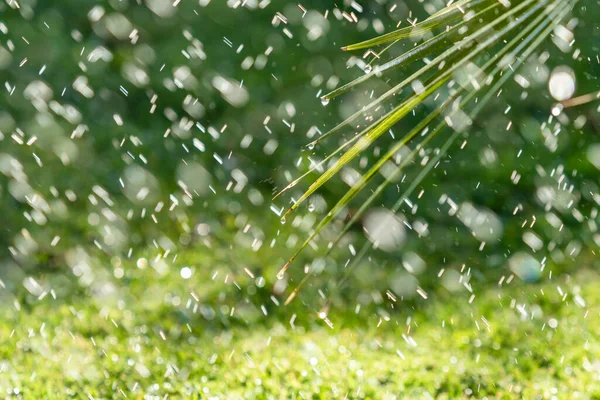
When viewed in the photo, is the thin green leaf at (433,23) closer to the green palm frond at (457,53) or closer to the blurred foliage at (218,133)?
the green palm frond at (457,53)

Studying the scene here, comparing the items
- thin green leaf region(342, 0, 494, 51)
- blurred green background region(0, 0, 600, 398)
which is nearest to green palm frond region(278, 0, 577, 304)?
thin green leaf region(342, 0, 494, 51)

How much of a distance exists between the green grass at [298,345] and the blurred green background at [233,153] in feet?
0.78

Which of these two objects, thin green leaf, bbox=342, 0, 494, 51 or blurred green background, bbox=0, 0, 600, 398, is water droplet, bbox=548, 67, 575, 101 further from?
thin green leaf, bbox=342, 0, 494, 51

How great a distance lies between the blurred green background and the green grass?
0.78 feet

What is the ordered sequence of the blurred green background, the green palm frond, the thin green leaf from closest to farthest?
the green palm frond → the thin green leaf → the blurred green background

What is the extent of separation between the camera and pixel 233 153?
4.99m

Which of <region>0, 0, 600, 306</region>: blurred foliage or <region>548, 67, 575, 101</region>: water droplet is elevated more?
<region>548, 67, 575, 101</region>: water droplet

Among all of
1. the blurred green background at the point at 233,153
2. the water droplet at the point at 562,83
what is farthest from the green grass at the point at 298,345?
the water droplet at the point at 562,83

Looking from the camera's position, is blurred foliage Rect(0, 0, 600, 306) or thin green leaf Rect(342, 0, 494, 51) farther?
blurred foliage Rect(0, 0, 600, 306)

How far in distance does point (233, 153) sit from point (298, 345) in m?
1.86

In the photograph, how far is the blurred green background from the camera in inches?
172

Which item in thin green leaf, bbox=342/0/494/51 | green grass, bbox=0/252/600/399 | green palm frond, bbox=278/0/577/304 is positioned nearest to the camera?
green palm frond, bbox=278/0/577/304

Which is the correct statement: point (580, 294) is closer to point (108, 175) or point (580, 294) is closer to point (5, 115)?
point (108, 175)

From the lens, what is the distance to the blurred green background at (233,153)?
4379mm
